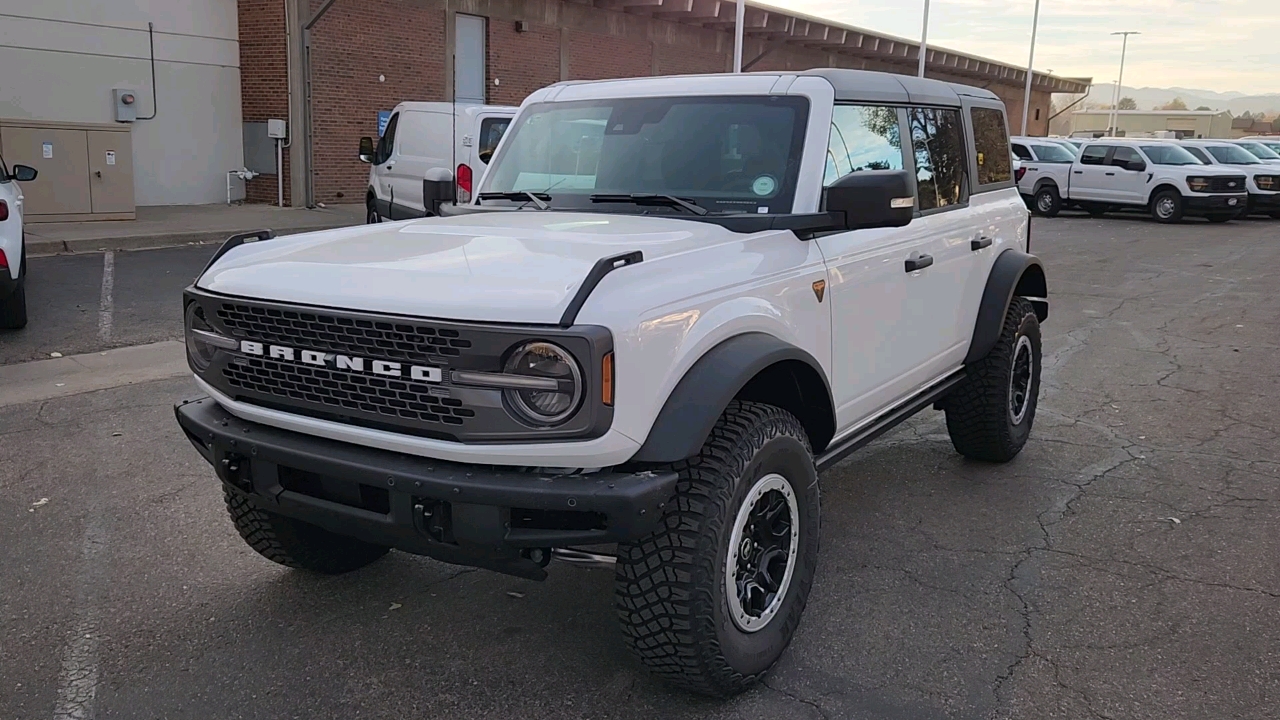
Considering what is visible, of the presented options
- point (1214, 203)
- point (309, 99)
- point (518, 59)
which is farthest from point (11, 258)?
point (1214, 203)

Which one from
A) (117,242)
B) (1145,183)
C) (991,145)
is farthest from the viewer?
(1145,183)

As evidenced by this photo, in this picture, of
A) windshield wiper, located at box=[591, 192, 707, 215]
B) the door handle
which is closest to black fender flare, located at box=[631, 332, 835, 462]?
windshield wiper, located at box=[591, 192, 707, 215]

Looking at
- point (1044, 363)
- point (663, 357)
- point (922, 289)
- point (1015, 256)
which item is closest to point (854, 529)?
point (922, 289)

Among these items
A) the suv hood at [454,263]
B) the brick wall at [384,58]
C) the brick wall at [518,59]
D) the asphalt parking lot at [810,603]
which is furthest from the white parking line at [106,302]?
the brick wall at [518,59]

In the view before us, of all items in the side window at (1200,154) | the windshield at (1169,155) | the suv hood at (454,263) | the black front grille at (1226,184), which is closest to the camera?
the suv hood at (454,263)

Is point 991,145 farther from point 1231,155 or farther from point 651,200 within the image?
point 1231,155

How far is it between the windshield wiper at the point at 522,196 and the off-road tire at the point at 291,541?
1547 mm

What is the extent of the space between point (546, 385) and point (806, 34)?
31.9 m

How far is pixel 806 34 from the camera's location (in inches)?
Answer: 1280

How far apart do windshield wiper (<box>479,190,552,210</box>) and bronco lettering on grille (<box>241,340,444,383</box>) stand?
4.90 feet

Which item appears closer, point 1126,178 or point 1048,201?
point 1126,178

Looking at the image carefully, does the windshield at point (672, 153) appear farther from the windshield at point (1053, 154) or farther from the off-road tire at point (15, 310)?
the windshield at point (1053, 154)

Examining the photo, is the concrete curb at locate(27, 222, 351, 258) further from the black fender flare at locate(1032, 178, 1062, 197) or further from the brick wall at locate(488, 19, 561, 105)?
the black fender flare at locate(1032, 178, 1062, 197)

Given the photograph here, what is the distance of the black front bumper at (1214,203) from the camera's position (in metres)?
22.6
